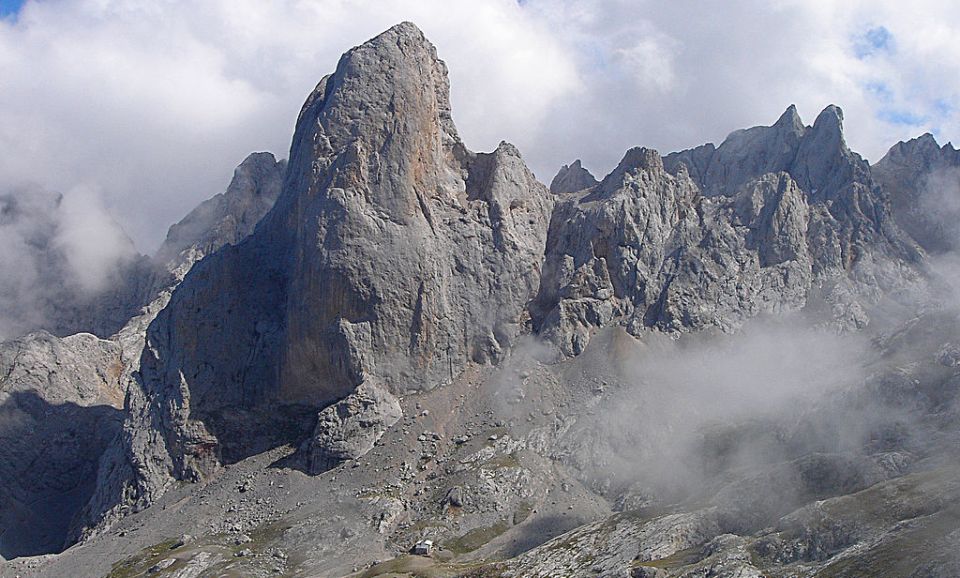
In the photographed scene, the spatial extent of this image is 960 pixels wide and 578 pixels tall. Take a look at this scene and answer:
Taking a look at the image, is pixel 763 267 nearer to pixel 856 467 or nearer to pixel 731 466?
pixel 731 466

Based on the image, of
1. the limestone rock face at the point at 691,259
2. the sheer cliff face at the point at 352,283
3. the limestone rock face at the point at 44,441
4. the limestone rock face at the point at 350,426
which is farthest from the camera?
the limestone rock face at the point at 691,259

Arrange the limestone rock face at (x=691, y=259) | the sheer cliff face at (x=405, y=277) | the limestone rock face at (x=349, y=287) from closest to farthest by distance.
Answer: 1. the sheer cliff face at (x=405, y=277)
2. the limestone rock face at (x=349, y=287)
3. the limestone rock face at (x=691, y=259)

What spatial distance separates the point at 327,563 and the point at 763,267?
115m

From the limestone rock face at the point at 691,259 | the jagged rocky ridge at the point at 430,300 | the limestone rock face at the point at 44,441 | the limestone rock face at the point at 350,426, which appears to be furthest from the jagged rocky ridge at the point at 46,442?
the limestone rock face at the point at 691,259

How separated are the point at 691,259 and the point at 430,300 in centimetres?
5954

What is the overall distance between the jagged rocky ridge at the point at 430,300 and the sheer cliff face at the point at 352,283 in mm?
418

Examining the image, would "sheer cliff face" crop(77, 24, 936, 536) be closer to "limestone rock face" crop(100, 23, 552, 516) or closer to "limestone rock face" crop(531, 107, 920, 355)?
"limestone rock face" crop(100, 23, 552, 516)

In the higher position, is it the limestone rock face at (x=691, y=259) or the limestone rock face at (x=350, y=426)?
the limestone rock face at (x=691, y=259)

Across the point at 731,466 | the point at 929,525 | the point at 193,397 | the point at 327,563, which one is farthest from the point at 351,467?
the point at 929,525

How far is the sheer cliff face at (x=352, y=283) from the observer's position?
6127 inches

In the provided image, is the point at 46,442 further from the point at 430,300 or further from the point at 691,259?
the point at 691,259

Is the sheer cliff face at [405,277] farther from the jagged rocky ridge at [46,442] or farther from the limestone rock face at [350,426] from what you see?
the jagged rocky ridge at [46,442]

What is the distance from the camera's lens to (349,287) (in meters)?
155

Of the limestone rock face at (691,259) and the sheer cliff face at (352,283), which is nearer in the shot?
the sheer cliff face at (352,283)
